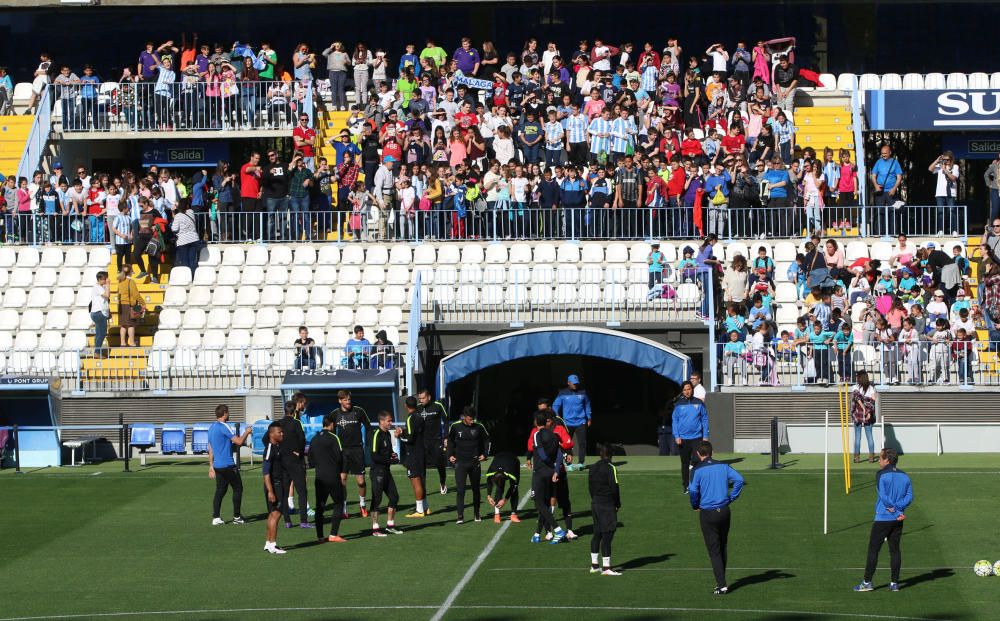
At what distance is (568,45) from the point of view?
42844 mm

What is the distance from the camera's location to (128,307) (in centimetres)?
3334

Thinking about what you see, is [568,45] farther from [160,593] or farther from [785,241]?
[160,593]

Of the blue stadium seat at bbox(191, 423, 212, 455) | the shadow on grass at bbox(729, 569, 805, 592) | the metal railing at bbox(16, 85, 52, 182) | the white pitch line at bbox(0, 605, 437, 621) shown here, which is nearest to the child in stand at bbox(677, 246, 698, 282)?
the blue stadium seat at bbox(191, 423, 212, 455)

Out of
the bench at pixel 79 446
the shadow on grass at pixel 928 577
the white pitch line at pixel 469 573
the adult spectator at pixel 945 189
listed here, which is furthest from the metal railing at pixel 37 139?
the shadow on grass at pixel 928 577

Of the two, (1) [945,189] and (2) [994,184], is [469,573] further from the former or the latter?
(2) [994,184]

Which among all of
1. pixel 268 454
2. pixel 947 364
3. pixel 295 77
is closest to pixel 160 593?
pixel 268 454

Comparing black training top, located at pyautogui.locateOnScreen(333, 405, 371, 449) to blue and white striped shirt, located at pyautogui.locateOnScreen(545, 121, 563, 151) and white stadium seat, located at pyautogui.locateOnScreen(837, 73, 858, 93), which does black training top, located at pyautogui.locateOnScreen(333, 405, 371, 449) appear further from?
white stadium seat, located at pyautogui.locateOnScreen(837, 73, 858, 93)

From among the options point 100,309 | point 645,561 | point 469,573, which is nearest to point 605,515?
point 645,561

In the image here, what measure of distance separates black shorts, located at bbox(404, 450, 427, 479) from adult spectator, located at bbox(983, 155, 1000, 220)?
1719 centimetres

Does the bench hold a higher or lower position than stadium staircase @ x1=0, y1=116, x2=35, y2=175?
lower

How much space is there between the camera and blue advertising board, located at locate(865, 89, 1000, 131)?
125 ft

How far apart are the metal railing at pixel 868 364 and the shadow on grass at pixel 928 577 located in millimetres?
10753

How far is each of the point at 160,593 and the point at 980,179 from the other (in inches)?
1036

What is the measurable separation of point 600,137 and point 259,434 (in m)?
11.0
